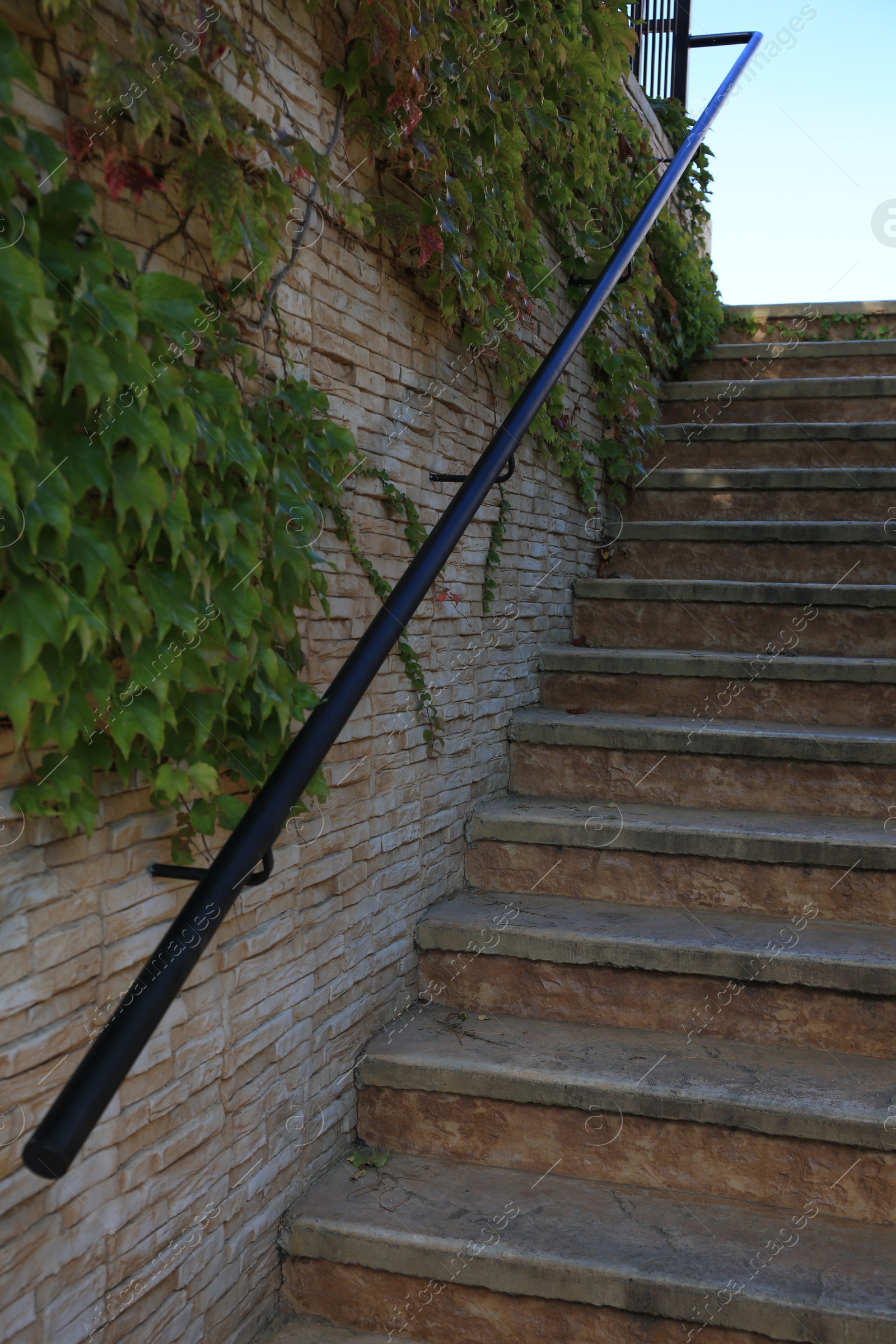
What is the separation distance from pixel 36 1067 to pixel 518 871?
1.59 metres

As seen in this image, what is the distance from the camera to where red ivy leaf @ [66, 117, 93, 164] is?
1181 mm

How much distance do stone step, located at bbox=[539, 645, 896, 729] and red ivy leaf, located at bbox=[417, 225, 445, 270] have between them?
55.8 inches

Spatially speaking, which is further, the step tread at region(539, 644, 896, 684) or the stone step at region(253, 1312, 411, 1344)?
the step tread at region(539, 644, 896, 684)

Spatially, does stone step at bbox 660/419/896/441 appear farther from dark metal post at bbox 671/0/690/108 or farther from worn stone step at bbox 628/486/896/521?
dark metal post at bbox 671/0/690/108

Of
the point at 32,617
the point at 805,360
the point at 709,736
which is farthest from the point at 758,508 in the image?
the point at 32,617

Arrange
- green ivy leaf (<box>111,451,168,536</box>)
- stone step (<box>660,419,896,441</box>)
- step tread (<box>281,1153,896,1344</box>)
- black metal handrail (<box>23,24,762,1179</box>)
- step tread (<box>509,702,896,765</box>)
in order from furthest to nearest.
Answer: stone step (<box>660,419,896,441</box>) < step tread (<box>509,702,896,765</box>) < step tread (<box>281,1153,896,1344</box>) < green ivy leaf (<box>111,451,168,536</box>) < black metal handrail (<box>23,24,762,1179</box>)

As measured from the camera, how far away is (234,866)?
1.21 m

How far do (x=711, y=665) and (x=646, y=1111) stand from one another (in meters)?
1.47

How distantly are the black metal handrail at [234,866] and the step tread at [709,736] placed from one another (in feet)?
3.68

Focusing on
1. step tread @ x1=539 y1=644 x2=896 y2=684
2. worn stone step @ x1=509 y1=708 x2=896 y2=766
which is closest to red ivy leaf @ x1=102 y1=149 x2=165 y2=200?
worn stone step @ x1=509 y1=708 x2=896 y2=766

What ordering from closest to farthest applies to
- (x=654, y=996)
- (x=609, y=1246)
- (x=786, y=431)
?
(x=609, y=1246)
(x=654, y=996)
(x=786, y=431)

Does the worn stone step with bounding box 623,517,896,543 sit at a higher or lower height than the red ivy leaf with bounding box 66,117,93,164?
lower

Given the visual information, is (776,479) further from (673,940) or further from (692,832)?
(673,940)

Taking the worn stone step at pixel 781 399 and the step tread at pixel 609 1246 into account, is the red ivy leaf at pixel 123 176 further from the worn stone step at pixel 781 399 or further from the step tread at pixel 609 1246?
the worn stone step at pixel 781 399
